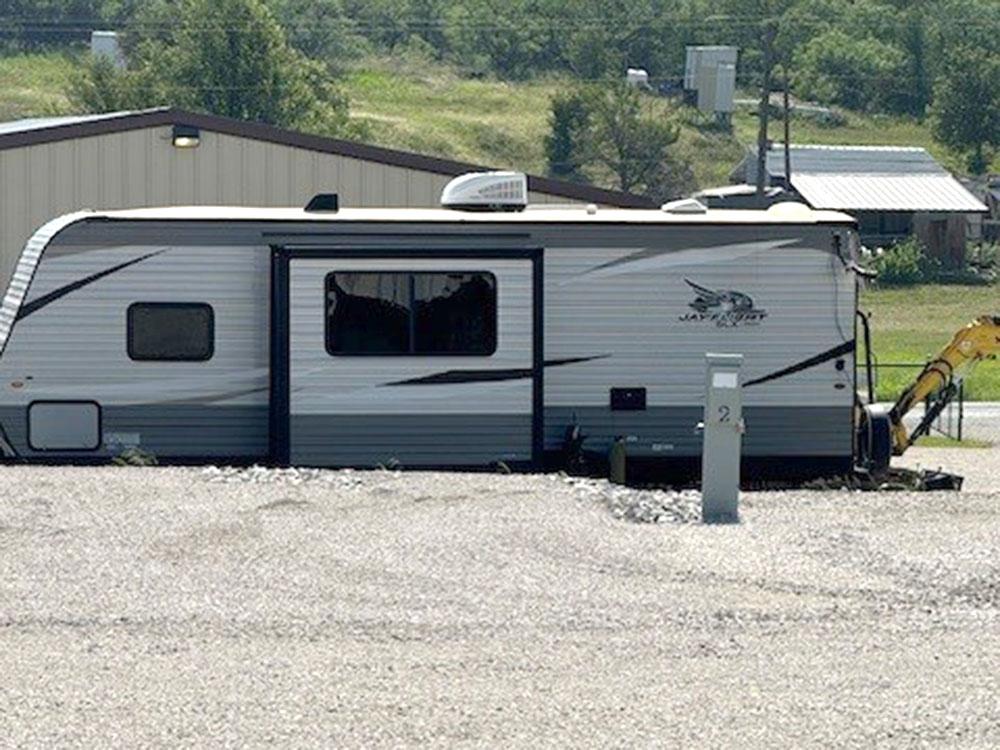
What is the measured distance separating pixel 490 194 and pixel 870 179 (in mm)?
Answer: 53866

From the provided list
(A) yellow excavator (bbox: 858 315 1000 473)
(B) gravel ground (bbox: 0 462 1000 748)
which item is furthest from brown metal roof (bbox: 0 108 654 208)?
(B) gravel ground (bbox: 0 462 1000 748)

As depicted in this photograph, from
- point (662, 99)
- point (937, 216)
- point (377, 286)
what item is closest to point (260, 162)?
point (377, 286)

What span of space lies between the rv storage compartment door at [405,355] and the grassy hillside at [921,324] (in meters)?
15.7

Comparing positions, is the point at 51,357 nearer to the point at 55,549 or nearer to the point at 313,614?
the point at 55,549

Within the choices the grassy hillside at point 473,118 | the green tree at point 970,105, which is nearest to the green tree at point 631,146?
the grassy hillside at point 473,118

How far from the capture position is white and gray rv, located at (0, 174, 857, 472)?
19.0 meters

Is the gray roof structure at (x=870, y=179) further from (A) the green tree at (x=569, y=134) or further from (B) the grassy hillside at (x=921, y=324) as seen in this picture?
(A) the green tree at (x=569, y=134)

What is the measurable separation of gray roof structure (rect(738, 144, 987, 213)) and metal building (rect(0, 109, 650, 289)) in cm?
3998

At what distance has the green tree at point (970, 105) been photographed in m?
82.1

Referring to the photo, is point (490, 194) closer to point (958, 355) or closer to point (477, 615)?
point (958, 355)

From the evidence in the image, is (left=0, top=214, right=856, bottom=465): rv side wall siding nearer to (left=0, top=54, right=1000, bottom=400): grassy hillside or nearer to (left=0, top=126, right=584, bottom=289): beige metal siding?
(left=0, top=126, right=584, bottom=289): beige metal siding

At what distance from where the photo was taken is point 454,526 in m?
13.9

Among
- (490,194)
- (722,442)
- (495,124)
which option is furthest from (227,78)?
(722,442)

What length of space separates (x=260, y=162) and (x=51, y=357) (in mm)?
10336
